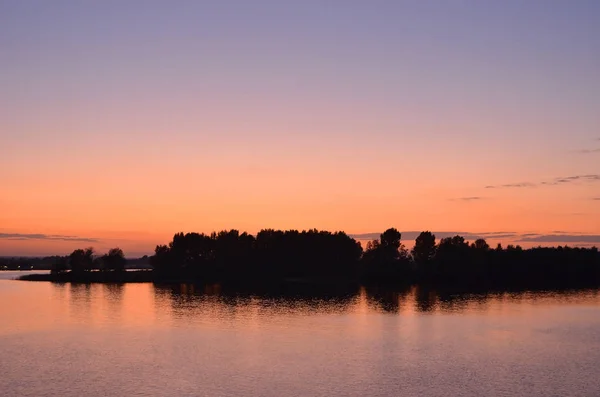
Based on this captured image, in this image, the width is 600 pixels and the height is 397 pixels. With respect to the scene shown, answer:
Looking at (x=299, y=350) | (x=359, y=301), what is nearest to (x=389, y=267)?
(x=359, y=301)

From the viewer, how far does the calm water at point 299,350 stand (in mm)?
41062

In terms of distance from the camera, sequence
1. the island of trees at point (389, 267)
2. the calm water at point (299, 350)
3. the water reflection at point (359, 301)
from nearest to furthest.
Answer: the calm water at point (299, 350)
the water reflection at point (359, 301)
the island of trees at point (389, 267)

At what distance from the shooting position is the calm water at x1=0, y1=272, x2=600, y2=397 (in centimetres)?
4106

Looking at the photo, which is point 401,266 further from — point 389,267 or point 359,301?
point 359,301

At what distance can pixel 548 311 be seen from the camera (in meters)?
89.1

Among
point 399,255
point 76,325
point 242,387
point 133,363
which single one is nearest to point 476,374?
point 242,387

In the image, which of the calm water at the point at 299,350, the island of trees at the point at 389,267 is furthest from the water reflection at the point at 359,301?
the island of trees at the point at 389,267

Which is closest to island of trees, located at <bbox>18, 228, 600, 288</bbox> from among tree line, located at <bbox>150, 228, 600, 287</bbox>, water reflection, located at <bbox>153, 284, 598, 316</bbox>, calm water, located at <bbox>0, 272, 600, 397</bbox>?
tree line, located at <bbox>150, 228, 600, 287</bbox>

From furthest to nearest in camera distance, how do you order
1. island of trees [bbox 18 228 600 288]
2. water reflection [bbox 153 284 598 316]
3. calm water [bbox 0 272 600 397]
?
island of trees [bbox 18 228 600 288] < water reflection [bbox 153 284 598 316] < calm water [bbox 0 272 600 397]

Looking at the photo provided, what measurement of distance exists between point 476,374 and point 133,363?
27138 mm

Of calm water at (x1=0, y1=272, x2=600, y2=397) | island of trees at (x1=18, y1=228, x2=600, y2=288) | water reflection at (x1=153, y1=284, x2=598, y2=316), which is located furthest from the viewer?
island of trees at (x1=18, y1=228, x2=600, y2=288)

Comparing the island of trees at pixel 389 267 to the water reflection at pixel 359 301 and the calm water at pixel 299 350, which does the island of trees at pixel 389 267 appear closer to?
the water reflection at pixel 359 301

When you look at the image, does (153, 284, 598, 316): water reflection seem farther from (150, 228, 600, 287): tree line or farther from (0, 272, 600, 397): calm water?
(150, 228, 600, 287): tree line

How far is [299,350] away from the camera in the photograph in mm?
54438
